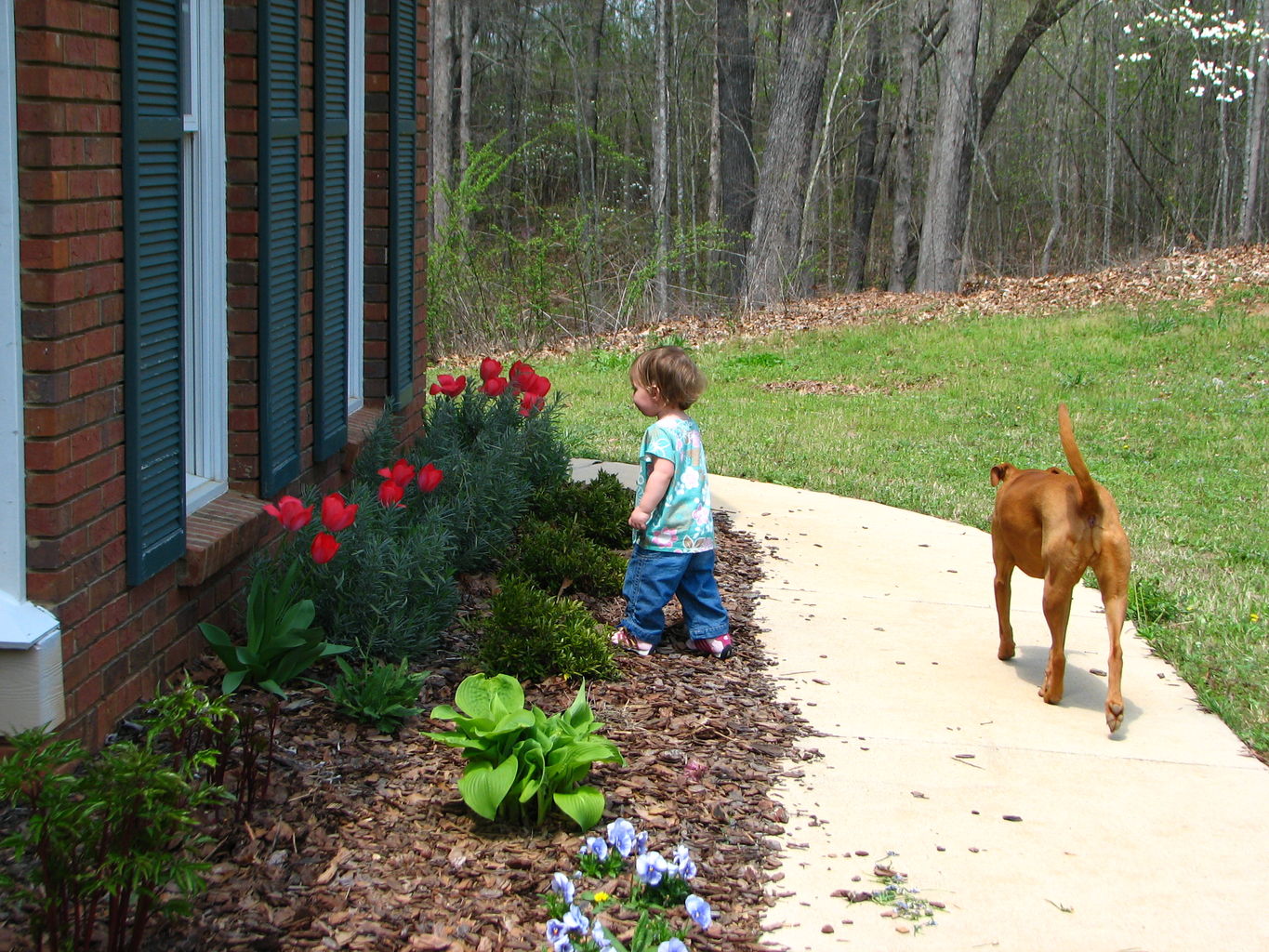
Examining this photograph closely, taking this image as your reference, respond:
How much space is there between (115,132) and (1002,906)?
3.02 metres

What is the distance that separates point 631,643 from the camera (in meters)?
5.04

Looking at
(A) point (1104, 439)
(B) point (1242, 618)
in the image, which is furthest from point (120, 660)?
(A) point (1104, 439)

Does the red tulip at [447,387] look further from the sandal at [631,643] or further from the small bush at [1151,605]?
the small bush at [1151,605]

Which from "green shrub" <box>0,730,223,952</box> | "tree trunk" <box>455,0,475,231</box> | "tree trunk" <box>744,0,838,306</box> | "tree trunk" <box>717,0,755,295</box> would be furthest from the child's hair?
"tree trunk" <box>455,0,475,231</box>

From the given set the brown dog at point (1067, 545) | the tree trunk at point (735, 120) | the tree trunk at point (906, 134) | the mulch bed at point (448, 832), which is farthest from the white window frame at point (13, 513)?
the tree trunk at point (906, 134)

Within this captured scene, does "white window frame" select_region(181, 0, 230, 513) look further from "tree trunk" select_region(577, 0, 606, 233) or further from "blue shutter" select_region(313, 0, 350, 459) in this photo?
"tree trunk" select_region(577, 0, 606, 233)

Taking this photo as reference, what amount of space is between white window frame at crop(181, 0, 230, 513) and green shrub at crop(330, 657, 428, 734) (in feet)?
2.65

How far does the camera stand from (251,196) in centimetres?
448

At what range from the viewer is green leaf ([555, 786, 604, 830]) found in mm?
3326

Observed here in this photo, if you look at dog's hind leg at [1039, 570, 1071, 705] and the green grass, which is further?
the green grass

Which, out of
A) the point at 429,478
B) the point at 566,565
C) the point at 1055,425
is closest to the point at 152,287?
the point at 429,478

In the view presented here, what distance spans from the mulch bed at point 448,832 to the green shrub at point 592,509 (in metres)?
1.90

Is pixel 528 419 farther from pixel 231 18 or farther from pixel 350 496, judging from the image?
pixel 231 18

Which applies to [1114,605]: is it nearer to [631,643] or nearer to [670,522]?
[670,522]
